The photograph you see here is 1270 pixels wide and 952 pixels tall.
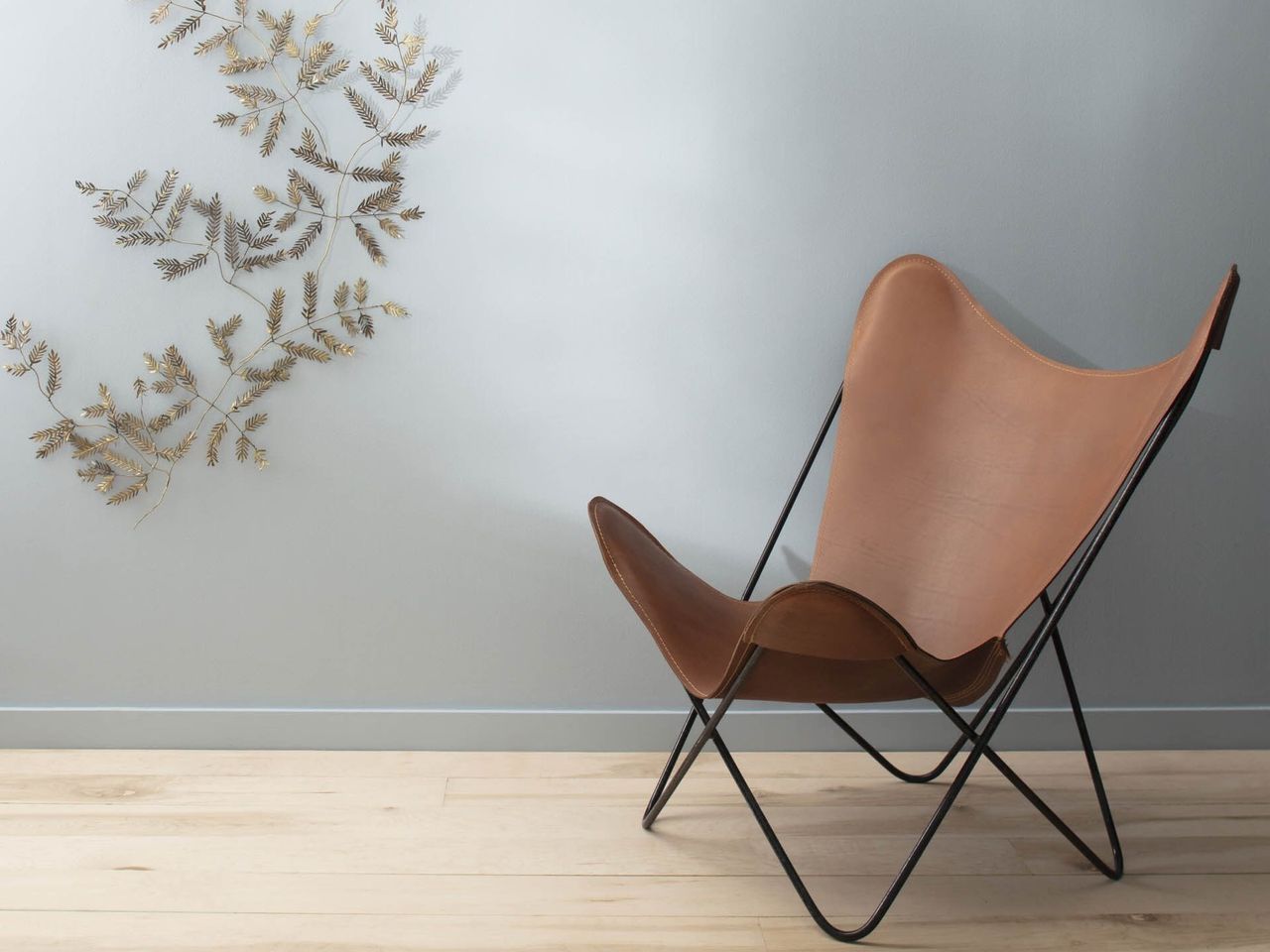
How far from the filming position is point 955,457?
1867 millimetres

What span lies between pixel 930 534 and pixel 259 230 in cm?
139

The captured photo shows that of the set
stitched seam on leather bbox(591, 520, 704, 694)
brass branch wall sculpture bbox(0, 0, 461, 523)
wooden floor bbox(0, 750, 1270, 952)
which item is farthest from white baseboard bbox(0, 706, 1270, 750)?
stitched seam on leather bbox(591, 520, 704, 694)

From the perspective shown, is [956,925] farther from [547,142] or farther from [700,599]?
[547,142]

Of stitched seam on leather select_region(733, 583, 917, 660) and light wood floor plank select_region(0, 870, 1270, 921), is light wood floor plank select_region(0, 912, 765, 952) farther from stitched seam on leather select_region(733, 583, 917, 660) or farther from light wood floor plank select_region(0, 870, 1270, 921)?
stitched seam on leather select_region(733, 583, 917, 660)

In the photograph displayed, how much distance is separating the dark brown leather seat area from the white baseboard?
20.4 inches

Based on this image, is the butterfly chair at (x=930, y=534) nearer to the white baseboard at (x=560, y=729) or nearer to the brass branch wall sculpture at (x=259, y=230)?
the white baseboard at (x=560, y=729)

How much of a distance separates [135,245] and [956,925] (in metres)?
1.88

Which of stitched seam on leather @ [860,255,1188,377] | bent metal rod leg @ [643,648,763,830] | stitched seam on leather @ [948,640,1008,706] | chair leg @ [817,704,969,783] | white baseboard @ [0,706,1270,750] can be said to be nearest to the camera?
bent metal rod leg @ [643,648,763,830]

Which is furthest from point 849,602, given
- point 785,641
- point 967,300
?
point 967,300

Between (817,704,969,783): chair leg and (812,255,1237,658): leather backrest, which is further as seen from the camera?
(817,704,969,783): chair leg

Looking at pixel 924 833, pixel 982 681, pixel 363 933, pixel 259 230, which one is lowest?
pixel 363 933

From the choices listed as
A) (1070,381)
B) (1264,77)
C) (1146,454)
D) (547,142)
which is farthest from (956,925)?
(1264,77)

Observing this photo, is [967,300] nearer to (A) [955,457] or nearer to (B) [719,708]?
(A) [955,457]

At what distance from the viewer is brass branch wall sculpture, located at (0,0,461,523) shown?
196 centimetres
